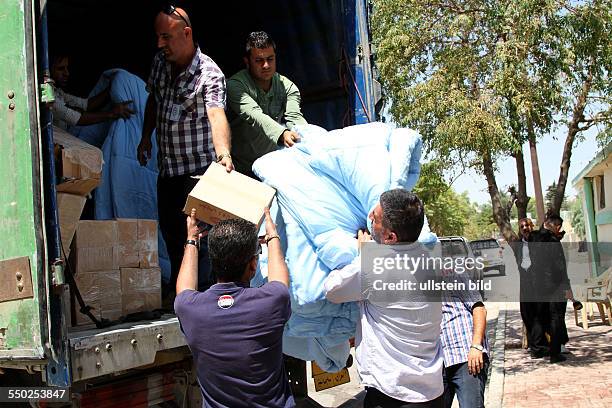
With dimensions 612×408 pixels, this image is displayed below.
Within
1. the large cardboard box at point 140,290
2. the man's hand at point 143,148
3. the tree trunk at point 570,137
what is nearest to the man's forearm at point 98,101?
the man's hand at point 143,148

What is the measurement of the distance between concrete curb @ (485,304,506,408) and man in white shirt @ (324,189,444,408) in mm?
3645

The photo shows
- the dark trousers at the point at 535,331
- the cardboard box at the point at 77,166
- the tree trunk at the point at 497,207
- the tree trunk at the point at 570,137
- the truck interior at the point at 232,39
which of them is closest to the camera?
the cardboard box at the point at 77,166

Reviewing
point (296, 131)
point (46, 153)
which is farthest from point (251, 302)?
point (296, 131)

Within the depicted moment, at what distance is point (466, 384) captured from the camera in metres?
3.29

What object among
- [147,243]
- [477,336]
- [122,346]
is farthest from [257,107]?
[477,336]

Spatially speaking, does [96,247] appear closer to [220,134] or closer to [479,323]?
[220,134]

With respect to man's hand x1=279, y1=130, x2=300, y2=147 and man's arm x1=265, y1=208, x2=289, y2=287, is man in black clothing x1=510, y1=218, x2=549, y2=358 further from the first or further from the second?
man's arm x1=265, y1=208, x2=289, y2=287

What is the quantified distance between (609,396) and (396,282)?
4409 mm

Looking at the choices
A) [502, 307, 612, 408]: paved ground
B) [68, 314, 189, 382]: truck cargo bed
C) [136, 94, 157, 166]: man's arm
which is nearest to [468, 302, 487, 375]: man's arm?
[68, 314, 189, 382]: truck cargo bed

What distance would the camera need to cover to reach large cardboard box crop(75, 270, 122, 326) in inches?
112

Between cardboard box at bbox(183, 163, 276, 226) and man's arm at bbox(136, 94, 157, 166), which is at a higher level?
man's arm at bbox(136, 94, 157, 166)

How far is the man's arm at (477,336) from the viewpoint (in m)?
3.21

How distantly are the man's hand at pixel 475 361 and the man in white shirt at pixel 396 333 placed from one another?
73 cm

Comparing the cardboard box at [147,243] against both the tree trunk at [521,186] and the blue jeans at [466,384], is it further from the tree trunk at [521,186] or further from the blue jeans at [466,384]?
the tree trunk at [521,186]
